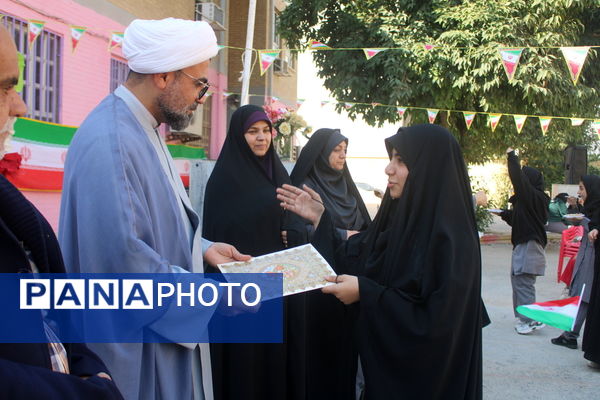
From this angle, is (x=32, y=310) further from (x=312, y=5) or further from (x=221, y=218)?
(x=312, y=5)

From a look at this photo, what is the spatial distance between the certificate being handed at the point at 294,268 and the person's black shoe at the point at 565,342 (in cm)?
476

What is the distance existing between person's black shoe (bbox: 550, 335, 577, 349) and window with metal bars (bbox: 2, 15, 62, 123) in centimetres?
754

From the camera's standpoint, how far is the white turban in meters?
1.91

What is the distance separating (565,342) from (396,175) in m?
4.65

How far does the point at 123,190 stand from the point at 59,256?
0.31 meters

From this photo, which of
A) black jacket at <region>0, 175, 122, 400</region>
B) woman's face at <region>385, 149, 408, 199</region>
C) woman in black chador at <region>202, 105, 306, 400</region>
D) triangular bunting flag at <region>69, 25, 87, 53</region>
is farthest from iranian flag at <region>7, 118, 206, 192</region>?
black jacket at <region>0, 175, 122, 400</region>

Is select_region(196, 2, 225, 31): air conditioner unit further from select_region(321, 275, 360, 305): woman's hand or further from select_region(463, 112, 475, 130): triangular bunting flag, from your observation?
select_region(321, 275, 360, 305): woman's hand

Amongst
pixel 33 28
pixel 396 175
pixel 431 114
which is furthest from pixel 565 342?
pixel 33 28

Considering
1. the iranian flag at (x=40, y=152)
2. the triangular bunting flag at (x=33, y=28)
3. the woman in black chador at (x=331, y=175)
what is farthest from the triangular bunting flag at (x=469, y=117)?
the woman in black chador at (x=331, y=175)

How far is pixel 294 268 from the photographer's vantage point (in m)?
2.56

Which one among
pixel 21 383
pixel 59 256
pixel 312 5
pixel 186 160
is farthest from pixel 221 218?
pixel 312 5

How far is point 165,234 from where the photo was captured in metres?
1.85

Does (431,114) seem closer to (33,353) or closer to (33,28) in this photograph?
(33,28)

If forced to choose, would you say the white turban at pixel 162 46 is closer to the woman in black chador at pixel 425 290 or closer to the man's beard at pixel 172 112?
the man's beard at pixel 172 112
